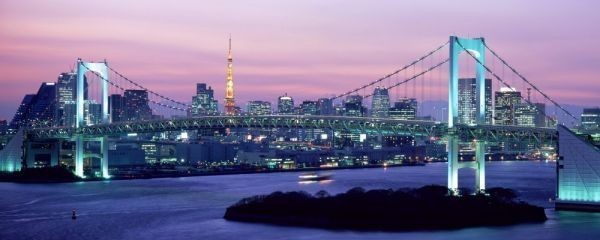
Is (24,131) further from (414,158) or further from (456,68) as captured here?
(414,158)

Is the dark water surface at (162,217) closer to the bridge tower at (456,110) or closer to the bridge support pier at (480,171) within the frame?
the bridge support pier at (480,171)

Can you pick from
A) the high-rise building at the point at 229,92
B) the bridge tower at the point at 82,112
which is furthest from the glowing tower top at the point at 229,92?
the bridge tower at the point at 82,112

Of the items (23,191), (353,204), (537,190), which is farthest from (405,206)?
(23,191)

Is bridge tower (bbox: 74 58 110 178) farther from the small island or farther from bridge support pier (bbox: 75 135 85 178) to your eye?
the small island

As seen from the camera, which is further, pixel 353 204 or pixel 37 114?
pixel 37 114

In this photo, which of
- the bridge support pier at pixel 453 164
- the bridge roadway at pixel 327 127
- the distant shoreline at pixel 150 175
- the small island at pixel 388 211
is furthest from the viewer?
the distant shoreline at pixel 150 175

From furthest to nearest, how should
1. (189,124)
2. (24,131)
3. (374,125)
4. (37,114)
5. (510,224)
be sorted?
(37,114) → (24,131) → (189,124) → (374,125) → (510,224)
